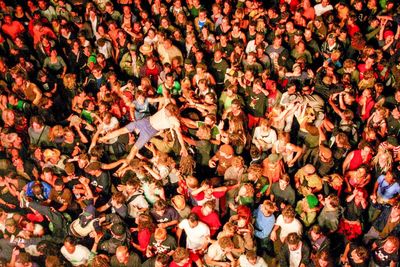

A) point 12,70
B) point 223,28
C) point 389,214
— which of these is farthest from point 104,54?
point 389,214

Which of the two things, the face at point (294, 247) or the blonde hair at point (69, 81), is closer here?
the face at point (294, 247)

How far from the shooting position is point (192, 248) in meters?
5.34

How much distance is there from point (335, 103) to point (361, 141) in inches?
40.8

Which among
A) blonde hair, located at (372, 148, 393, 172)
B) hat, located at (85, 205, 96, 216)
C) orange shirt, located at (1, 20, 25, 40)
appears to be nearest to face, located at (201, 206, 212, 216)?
hat, located at (85, 205, 96, 216)

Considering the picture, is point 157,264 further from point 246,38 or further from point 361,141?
point 246,38

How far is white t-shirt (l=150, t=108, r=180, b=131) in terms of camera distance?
20.4 ft

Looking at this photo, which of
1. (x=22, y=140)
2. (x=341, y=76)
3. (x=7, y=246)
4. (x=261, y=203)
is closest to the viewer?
(x=7, y=246)

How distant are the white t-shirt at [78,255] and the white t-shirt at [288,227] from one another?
227cm

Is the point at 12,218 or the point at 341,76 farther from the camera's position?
the point at 341,76

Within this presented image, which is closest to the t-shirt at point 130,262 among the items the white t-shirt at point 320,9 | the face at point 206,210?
the face at point 206,210

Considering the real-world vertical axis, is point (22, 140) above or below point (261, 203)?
above

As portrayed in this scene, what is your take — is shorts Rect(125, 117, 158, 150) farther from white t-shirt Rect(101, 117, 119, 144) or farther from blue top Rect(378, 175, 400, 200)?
blue top Rect(378, 175, 400, 200)

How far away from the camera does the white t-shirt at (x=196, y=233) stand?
17.1 ft

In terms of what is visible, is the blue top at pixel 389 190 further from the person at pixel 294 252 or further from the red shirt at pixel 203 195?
the red shirt at pixel 203 195
